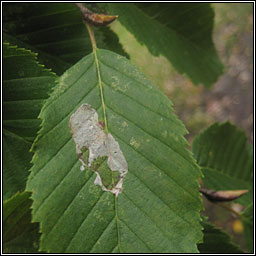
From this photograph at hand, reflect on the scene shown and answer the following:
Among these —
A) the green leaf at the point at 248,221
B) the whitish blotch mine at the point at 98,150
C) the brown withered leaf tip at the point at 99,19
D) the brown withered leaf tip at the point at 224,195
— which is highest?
the brown withered leaf tip at the point at 99,19

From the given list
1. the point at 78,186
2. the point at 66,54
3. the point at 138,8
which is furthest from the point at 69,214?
the point at 138,8

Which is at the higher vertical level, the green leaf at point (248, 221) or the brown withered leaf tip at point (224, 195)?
the brown withered leaf tip at point (224, 195)

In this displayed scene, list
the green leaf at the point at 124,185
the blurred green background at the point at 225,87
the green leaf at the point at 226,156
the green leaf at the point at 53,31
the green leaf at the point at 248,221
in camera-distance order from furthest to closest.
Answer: the blurred green background at the point at 225,87
the green leaf at the point at 226,156
the green leaf at the point at 248,221
the green leaf at the point at 53,31
the green leaf at the point at 124,185

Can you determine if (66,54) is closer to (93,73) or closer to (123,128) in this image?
(93,73)

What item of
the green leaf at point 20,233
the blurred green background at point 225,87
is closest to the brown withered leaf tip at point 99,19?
the green leaf at point 20,233

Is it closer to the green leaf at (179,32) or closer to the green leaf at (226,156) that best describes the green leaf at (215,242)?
the green leaf at (226,156)

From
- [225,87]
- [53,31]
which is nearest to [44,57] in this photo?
[53,31]

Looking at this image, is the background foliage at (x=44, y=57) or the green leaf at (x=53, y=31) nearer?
the background foliage at (x=44, y=57)

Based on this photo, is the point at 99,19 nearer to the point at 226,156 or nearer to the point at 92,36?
the point at 92,36
